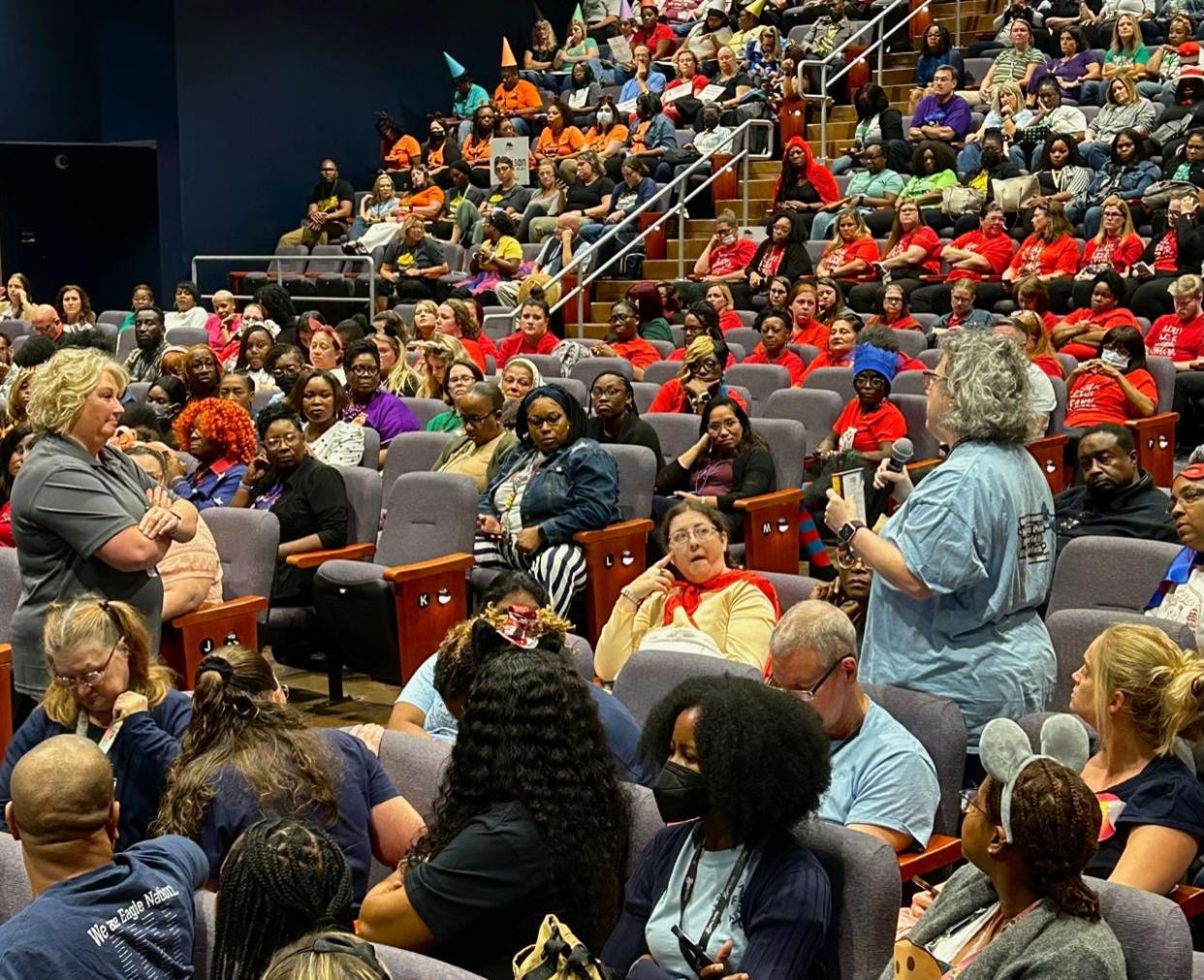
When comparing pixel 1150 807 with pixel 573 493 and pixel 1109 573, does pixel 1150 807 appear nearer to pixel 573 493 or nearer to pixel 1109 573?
pixel 1109 573

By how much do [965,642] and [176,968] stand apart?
61.0 inches

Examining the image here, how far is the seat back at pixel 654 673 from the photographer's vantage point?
3.34 meters

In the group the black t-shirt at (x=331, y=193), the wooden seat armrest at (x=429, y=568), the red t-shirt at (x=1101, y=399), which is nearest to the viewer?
the wooden seat armrest at (x=429, y=568)

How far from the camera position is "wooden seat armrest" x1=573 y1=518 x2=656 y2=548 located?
528cm

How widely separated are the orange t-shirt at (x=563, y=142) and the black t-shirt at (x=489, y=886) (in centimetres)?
1154

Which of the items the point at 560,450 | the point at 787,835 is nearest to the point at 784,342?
the point at 560,450

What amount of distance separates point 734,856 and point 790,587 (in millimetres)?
1630

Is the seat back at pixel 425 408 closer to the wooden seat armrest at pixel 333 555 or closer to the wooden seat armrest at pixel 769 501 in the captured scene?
the wooden seat armrest at pixel 333 555

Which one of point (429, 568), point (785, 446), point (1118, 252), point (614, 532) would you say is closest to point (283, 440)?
point (429, 568)

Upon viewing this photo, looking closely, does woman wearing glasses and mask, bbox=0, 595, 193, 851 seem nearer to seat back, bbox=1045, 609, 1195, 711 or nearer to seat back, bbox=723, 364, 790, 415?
seat back, bbox=1045, 609, 1195, 711

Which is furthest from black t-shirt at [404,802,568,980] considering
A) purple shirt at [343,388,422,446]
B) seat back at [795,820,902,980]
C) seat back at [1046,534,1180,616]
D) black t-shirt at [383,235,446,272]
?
black t-shirt at [383,235,446,272]

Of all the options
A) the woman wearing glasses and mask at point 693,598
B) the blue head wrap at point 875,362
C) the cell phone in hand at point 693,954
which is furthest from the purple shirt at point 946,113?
the cell phone in hand at point 693,954

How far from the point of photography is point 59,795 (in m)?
2.36

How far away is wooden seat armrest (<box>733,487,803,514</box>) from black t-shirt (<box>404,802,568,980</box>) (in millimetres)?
3188
